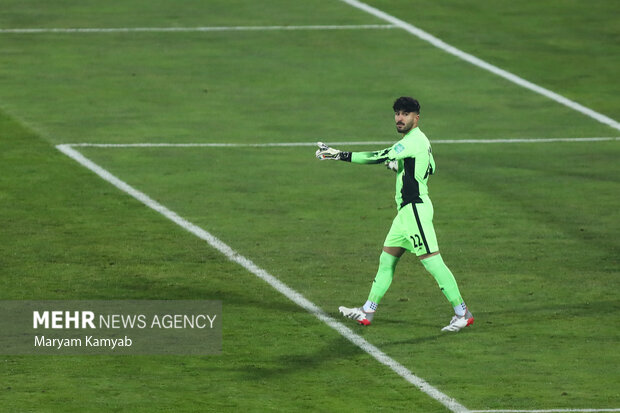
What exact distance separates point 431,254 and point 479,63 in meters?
17.0

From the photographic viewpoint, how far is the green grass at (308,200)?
13281 millimetres

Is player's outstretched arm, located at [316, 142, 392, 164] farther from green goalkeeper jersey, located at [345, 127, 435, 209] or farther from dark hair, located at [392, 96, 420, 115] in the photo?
dark hair, located at [392, 96, 420, 115]

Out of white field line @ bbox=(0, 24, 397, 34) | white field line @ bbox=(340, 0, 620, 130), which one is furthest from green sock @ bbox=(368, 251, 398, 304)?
white field line @ bbox=(0, 24, 397, 34)

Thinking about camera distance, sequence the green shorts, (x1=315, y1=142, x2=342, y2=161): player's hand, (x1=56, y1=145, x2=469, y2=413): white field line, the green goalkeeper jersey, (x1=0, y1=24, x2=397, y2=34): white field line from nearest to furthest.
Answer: (x1=56, y1=145, x2=469, y2=413): white field line < (x1=315, y1=142, x2=342, y2=161): player's hand < the green goalkeeper jersey < the green shorts < (x1=0, y1=24, x2=397, y2=34): white field line

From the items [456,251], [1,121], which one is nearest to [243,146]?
[1,121]

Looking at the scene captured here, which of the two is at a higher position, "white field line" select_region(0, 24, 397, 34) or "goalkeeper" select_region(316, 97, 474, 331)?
"white field line" select_region(0, 24, 397, 34)

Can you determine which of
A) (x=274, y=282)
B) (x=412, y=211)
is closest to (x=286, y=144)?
(x=274, y=282)

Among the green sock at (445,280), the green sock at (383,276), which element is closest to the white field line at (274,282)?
the green sock at (383,276)

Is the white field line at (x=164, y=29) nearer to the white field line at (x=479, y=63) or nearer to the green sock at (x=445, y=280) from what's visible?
the white field line at (x=479, y=63)

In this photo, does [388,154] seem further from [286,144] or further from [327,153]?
[286,144]

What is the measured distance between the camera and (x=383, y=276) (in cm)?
1482

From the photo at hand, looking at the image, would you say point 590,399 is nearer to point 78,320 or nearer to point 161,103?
point 78,320

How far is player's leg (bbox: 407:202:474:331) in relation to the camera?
14.6 metres

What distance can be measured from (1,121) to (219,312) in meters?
11.5
